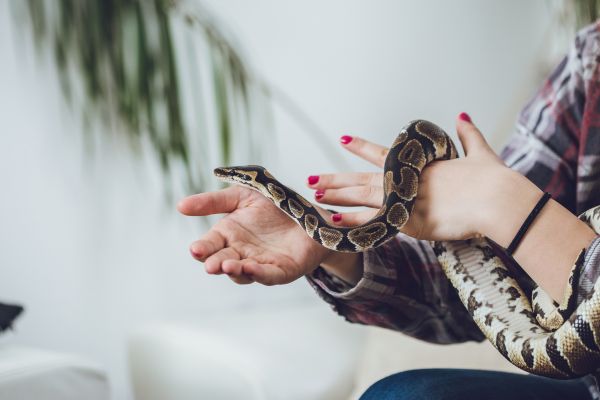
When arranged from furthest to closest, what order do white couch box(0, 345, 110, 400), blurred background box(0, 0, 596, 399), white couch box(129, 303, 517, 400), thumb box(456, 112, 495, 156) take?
1. blurred background box(0, 0, 596, 399)
2. white couch box(129, 303, 517, 400)
3. white couch box(0, 345, 110, 400)
4. thumb box(456, 112, 495, 156)

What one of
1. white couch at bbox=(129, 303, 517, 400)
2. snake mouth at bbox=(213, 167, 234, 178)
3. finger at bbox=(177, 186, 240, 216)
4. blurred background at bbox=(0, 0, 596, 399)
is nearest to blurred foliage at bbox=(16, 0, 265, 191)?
blurred background at bbox=(0, 0, 596, 399)

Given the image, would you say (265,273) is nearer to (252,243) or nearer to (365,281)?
(252,243)

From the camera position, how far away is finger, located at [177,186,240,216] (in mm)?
852

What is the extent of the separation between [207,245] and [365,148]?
324mm

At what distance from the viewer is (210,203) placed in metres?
0.88

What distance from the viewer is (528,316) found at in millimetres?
952

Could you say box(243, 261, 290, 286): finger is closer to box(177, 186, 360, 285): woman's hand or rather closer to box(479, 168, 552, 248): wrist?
box(177, 186, 360, 285): woman's hand

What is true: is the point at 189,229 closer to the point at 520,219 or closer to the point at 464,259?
the point at 464,259

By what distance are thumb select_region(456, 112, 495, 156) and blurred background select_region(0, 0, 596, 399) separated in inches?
35.4

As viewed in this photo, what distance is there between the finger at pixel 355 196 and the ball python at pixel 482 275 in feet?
0.10

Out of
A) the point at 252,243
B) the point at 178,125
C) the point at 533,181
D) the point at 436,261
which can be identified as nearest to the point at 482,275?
the point at 436,261

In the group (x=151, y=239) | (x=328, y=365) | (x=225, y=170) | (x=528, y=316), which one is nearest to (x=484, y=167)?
(x=528, y=316)

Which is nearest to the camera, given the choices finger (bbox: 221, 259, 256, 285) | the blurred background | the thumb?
finger (bbox: 221, 259, 256, 285)

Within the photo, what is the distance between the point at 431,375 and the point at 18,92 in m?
1.66
